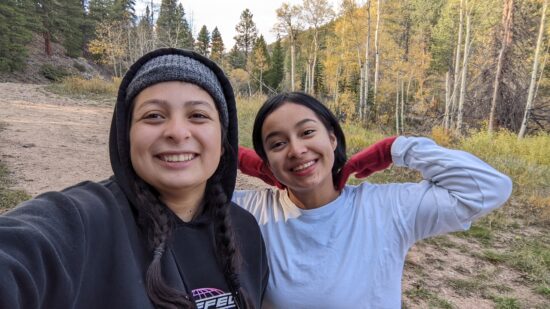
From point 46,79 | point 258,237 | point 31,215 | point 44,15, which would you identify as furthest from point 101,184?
point 44,15

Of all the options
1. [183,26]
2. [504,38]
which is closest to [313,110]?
[504,38]

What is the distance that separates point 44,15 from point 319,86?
978 inches

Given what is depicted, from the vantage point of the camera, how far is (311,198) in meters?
1.54

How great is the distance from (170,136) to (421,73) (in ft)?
82.4

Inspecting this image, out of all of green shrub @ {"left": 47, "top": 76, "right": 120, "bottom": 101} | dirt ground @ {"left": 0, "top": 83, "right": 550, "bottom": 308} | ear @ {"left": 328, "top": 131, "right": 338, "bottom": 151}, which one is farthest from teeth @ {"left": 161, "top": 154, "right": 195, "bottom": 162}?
green shrub @ {"left": 47, "top": 76, "right": 120, "bottom": 101}

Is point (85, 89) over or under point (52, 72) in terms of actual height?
under

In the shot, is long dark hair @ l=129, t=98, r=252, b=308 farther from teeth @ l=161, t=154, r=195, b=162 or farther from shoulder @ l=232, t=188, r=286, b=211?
shoulder @ l=232, t=188, r=286, b=211

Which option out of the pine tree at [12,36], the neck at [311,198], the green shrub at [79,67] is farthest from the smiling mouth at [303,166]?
the green shrub at [79,67]

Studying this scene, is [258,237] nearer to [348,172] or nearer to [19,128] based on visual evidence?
[348,172]

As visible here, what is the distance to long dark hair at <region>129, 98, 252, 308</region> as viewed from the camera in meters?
0.92

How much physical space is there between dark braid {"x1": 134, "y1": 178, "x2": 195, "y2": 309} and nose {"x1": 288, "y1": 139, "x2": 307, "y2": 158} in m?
0.59

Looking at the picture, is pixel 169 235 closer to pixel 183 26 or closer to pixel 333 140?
pixel 333 140

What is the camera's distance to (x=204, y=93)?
115 cm

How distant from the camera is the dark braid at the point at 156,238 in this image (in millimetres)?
911
